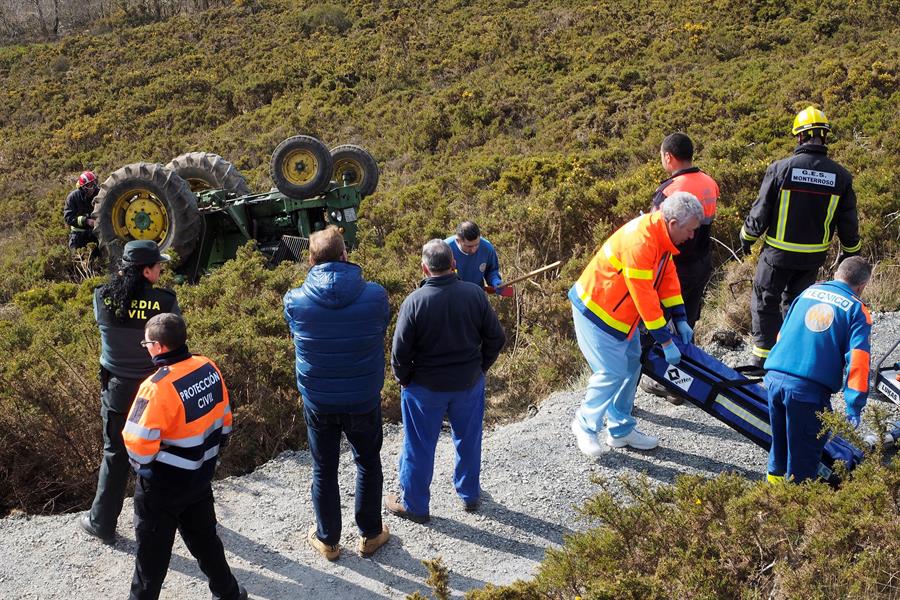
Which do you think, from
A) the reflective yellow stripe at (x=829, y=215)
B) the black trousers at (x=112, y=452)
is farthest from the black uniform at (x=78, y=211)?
the reflective yellow stripe at (x=829, y=215)

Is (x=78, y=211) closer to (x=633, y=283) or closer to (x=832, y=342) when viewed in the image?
(x=633, y=283)

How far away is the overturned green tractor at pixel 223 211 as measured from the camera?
9.29 m

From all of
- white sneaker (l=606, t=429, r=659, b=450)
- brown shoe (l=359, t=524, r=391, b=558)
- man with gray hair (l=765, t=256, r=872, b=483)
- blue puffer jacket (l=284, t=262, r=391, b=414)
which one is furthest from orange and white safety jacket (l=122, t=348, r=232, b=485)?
man with gray hair (l=765, t=256, r=872, b=483)

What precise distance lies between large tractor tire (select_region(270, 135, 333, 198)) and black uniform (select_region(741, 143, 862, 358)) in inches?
235

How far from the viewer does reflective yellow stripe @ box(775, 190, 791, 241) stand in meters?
4.96

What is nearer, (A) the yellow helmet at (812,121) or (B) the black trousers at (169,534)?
(B) the black trousers at (169,534)

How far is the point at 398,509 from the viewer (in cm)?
428

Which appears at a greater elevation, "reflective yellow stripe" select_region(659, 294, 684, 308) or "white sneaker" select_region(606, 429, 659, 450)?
"reflective yellow stripe" select_region(659, 294, 684, 308)

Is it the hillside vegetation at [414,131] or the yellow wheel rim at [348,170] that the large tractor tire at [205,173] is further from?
the hillside vegetation at [414,131]

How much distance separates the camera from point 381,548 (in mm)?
4027

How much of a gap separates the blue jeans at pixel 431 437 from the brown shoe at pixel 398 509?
0.03 meters

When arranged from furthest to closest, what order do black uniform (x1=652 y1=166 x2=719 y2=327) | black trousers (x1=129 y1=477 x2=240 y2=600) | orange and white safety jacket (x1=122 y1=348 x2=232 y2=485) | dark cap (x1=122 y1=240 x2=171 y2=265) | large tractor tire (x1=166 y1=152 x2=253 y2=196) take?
large tractor tire (x1=166 y1=152 x2=253 y2=196) < black uniform (x1=652 y1=166 x2=719 y2=327) < dark cap (x1=122 y1=240 x2=171 y2=265) < black trousers (x1=129 y1=477 x2=240 y2=600) < orange and white safety jacket (x1=122 y1=348 x2=232 y2=485)

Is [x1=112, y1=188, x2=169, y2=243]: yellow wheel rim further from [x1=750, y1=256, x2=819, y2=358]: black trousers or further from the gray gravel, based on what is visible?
[x1=750, y1=256, x2=819, y2=358]: black trousers

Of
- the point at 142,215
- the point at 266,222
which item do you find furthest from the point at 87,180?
the point at 266,222
